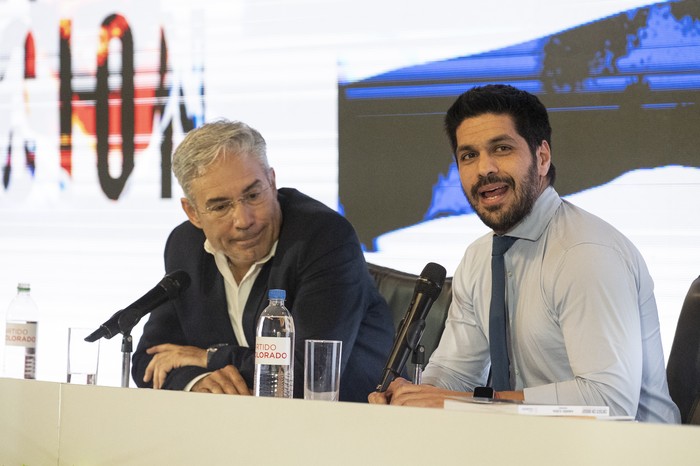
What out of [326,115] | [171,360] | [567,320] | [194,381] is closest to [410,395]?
[567,320]

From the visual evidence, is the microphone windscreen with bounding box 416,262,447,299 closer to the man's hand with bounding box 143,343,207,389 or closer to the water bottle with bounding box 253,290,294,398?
the water bottle with bounding box 253,290,294,398

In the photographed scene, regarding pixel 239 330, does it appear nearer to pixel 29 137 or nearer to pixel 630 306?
pixel 630 306

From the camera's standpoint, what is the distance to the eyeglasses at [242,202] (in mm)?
2729

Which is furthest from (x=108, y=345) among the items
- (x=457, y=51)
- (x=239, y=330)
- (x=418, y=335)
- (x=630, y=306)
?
(x=457, y=51)

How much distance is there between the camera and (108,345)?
285 centimetres

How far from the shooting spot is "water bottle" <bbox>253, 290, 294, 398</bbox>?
1.96 metres

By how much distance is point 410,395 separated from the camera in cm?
198

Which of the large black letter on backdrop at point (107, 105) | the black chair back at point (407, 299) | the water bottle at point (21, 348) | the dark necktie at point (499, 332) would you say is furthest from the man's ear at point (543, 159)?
the large black letter on backdrop at point (107, 105)

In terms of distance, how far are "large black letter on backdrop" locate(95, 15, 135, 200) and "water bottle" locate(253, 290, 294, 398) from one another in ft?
7.07

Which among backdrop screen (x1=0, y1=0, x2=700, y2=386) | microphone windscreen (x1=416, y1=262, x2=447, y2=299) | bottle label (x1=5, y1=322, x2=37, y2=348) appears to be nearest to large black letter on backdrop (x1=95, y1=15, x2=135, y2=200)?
backdrop screen (x1=0, y1=0, x2=700, y2=386)

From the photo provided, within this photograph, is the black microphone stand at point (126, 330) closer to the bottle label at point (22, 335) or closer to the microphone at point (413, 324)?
the bottle label at point (22, 335)

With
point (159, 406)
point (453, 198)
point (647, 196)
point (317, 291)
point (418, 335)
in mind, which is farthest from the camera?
point (453, 198)

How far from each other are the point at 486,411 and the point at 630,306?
3.38 feet

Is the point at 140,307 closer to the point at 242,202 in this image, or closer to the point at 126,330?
the point at 126,330
